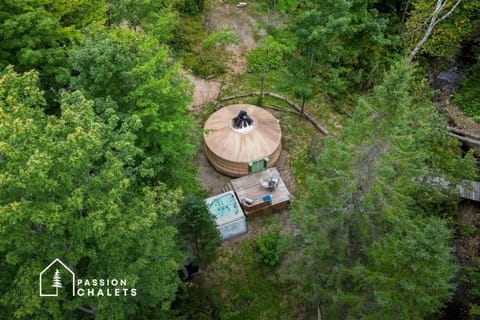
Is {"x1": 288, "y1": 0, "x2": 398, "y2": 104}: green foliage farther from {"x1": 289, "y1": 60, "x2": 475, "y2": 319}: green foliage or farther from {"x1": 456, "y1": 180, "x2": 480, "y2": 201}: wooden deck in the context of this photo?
{"x1": 456, "y1": 180, "x2": 480, "y2": 201}: wooden deck

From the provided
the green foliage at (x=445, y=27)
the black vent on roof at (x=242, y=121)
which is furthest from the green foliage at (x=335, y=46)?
the black vent on roof at (x=242, y=121)

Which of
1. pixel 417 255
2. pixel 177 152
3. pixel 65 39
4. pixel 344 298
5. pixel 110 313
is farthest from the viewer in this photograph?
pixel 65 39

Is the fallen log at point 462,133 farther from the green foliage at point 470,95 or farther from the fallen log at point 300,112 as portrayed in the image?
the fallen log at point 300,112

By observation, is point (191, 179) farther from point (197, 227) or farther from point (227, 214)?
point (197, 227)

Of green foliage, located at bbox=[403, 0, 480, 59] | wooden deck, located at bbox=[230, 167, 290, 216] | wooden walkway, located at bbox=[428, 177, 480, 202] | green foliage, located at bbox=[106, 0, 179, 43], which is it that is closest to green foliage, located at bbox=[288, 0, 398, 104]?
green foliage, located at bbox=[403, 0, 480, 59]

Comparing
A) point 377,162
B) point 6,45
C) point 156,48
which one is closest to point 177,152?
point 156,48

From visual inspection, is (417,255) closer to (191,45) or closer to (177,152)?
(177,152)
